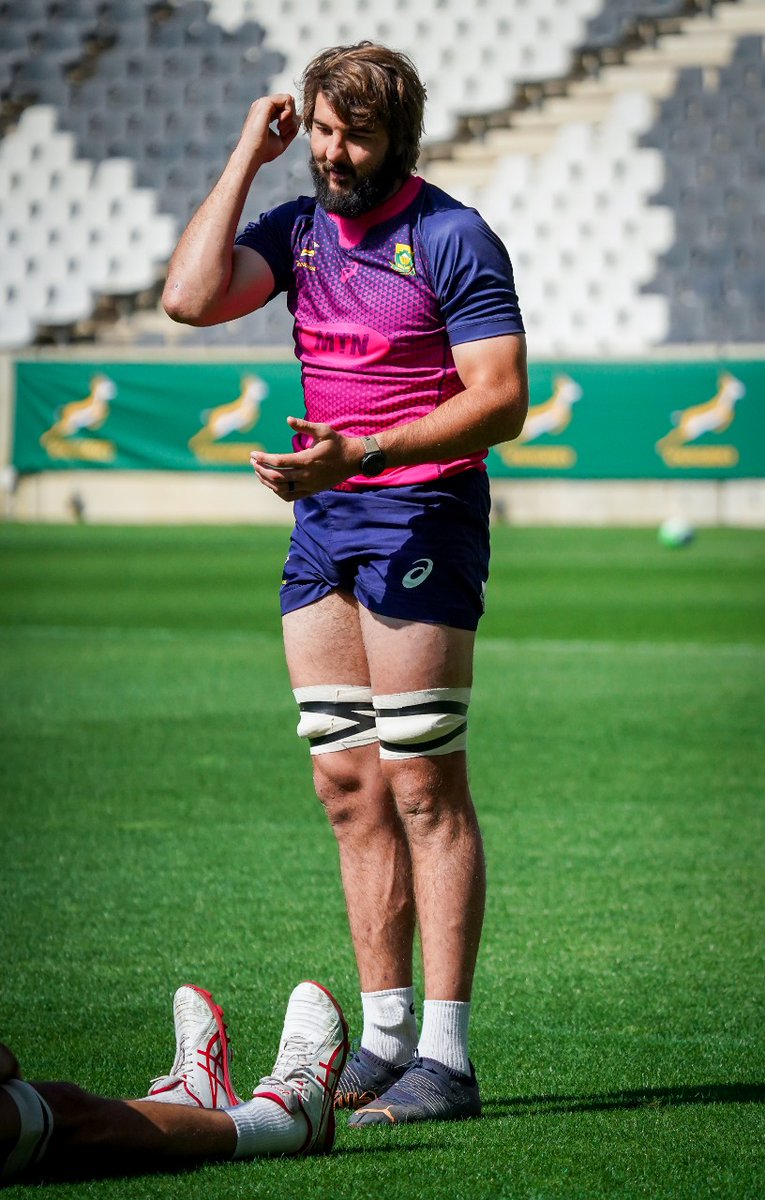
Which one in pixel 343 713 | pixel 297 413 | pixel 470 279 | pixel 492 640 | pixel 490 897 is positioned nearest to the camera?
pixel 470 279

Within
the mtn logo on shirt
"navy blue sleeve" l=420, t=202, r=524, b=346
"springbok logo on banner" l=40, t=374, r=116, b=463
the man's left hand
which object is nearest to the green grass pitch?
the man's left hand

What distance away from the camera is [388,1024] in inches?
123

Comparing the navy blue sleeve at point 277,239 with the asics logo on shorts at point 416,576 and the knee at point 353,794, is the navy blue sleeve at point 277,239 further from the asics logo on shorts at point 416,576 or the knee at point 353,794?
the knee at point 353,794

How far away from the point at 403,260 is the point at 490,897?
2.22 metres

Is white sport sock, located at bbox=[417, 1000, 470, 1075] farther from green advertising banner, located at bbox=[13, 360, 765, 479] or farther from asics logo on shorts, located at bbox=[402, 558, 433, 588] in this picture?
green advertising banner, located at bbox=[13, 360, 765, 479]

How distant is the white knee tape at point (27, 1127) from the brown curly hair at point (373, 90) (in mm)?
1677

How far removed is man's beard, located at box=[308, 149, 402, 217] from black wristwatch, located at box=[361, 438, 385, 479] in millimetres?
478

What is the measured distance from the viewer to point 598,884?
476 cm

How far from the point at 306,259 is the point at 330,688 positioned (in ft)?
2.60

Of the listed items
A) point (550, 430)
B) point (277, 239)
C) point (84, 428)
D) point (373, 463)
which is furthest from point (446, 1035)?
point (84, 428)

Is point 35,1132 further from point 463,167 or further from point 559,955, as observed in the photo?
point 463,167

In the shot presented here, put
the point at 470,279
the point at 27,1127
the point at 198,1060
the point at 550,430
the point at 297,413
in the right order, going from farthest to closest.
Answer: the point at 550,430
the point at 297,413
the point at 470,279
the point at 198,1060
the point at 27,1127

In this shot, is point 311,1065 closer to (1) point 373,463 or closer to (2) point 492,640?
(1) point 373,463

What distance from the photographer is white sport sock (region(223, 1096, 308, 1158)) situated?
8.42 ft
